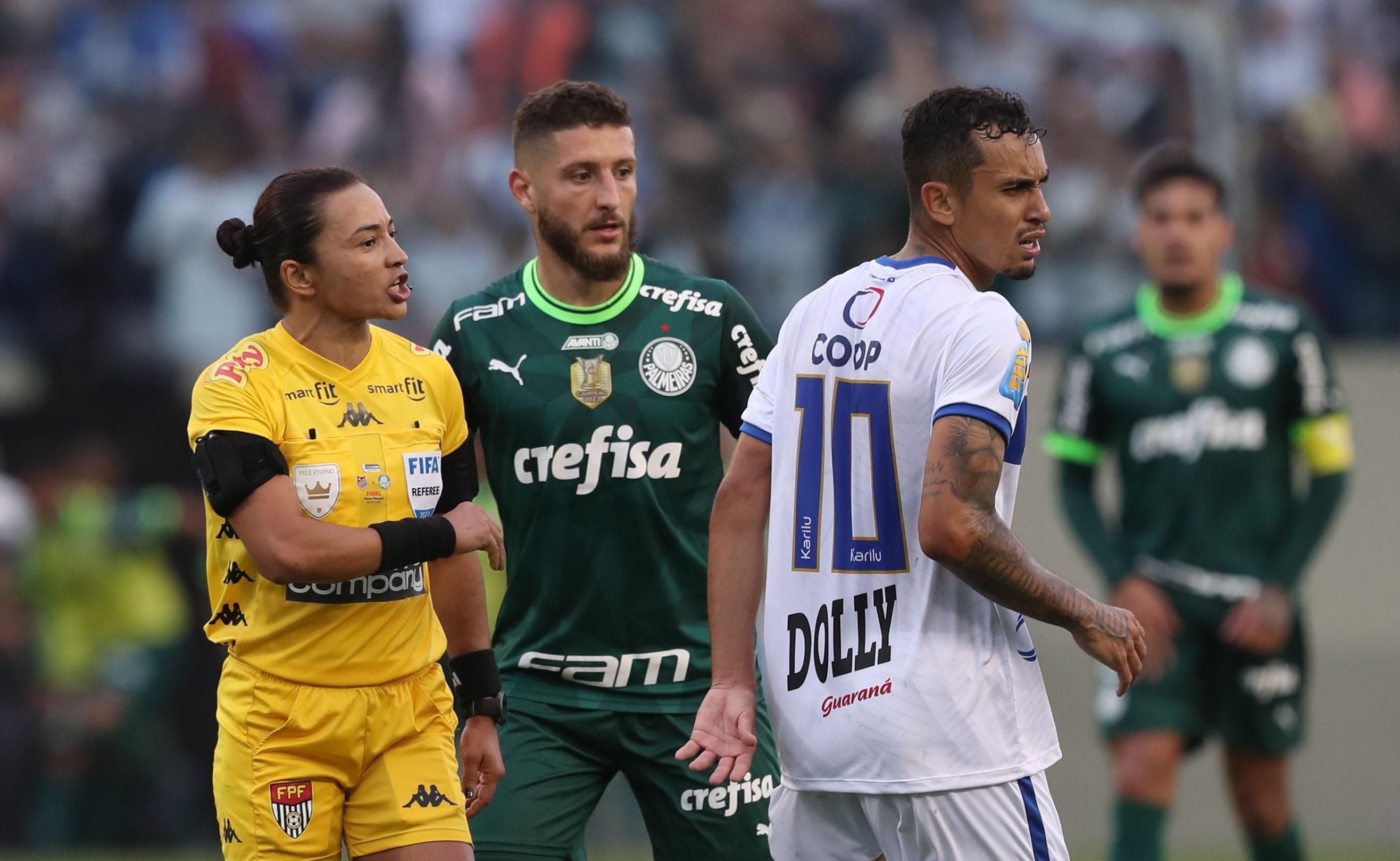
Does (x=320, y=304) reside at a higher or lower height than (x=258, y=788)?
higher

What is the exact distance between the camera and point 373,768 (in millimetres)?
4656

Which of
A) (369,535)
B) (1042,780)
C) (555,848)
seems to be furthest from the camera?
(555,848)

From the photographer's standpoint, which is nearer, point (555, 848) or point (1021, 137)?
point (1021, 137)

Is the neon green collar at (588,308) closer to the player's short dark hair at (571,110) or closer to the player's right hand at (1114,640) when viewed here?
the player's short dark hair at (571,110)

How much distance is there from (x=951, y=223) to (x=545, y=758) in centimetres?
196

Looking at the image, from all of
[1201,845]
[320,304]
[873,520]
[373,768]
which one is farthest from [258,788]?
[1201,845]

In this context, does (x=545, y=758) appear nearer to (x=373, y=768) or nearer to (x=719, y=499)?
(x=373, y=768)

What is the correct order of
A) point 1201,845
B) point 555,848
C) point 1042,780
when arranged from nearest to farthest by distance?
point 1042,780 < point 555,848 < point 1201,845

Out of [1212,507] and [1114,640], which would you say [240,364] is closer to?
[1114,640]

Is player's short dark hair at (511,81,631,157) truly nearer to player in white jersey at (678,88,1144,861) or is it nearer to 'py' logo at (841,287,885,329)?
player in white jersey at (678,88,1144,861)

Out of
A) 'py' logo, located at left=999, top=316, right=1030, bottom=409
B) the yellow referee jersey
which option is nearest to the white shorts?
'py' logo, located at left=999, top=316, right=1030, bottom=409

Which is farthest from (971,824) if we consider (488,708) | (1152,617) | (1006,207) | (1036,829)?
(1152,617)

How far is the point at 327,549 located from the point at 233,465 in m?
0.29

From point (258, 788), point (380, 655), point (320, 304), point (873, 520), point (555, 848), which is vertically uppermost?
point (320, 304)
